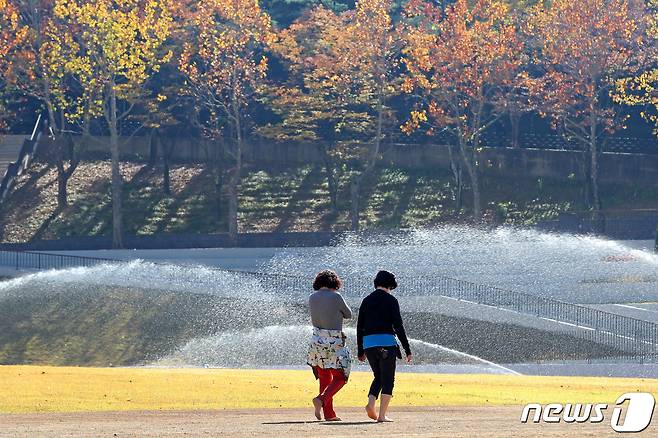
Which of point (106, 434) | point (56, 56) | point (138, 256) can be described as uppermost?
point (56, 56)

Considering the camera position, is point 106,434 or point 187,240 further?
point 187,240

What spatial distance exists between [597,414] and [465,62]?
5220 cm

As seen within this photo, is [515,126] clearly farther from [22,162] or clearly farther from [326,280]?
[326,280]

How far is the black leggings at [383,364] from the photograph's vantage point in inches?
729

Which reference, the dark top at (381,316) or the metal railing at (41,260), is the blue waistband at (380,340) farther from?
the metal railing at (41,260)

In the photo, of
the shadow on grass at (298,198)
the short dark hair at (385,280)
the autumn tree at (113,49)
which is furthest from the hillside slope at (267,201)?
the short dark hair at (385,280)

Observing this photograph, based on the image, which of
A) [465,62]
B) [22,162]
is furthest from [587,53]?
[22,162]

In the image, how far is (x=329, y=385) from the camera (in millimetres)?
19062

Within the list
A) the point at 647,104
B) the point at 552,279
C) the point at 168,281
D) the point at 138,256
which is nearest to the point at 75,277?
the point at 168,281

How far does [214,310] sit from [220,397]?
23890 mm

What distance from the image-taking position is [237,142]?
242 ft

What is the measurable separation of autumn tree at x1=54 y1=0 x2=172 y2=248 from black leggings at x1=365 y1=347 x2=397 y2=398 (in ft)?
167

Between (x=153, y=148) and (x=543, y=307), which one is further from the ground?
(x=153, y=148)

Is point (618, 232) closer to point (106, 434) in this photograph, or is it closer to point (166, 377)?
point (166, 377)
